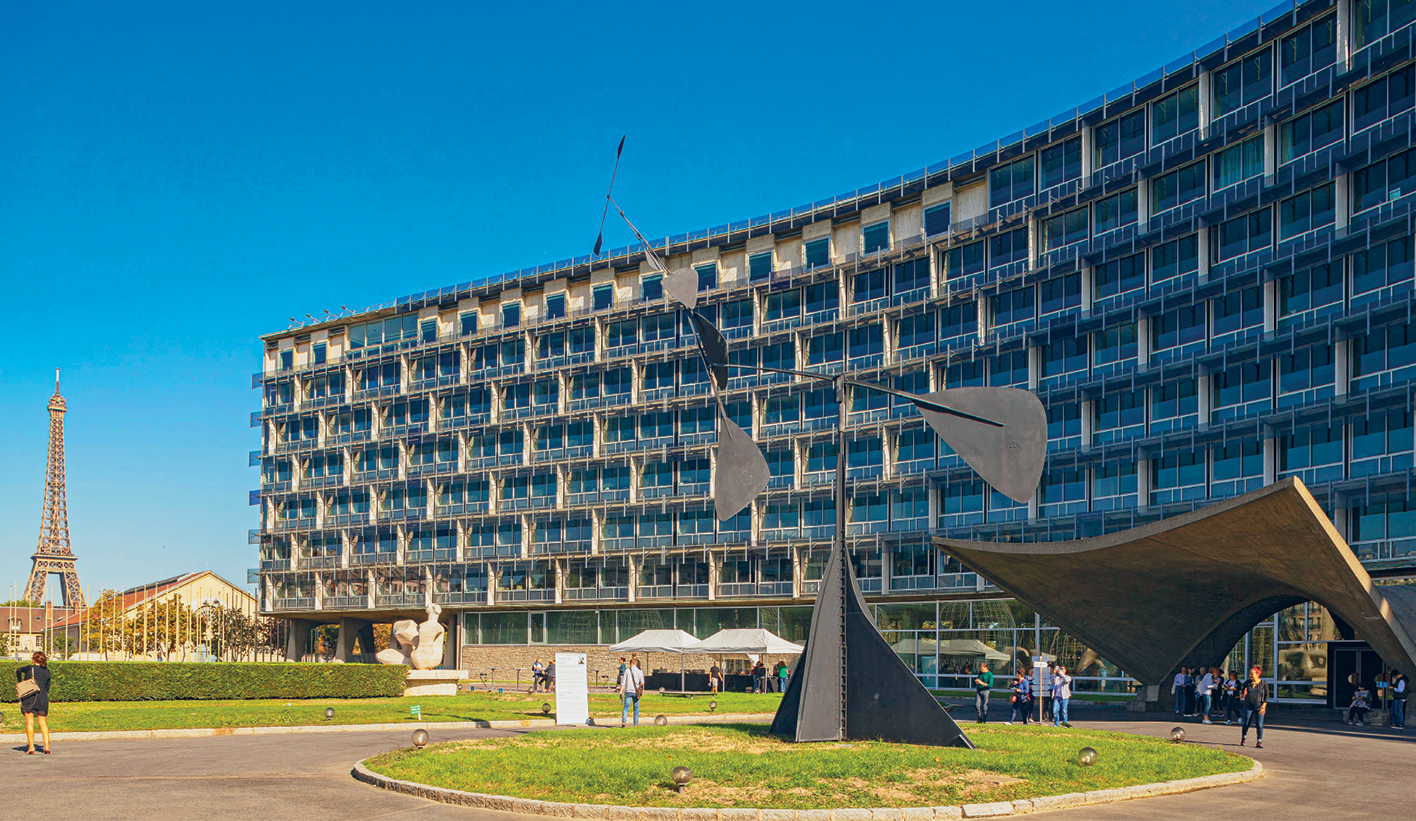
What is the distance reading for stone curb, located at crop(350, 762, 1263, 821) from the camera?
14.5 meters

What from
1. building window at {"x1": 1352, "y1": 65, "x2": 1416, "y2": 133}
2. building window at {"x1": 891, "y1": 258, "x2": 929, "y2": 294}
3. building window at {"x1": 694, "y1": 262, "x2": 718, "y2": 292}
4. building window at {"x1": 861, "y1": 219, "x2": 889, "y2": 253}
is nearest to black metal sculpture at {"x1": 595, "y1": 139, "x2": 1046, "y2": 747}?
building window at {"x1": 1352, "y1": 65, "x2": 1416, "y2": 133}

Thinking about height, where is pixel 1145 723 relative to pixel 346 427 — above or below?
below

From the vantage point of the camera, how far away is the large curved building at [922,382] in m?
46.0

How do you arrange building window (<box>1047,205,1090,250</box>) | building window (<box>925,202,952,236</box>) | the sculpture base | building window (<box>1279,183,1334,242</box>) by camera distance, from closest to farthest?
the sculpture base < building window (<box>1279,183,1334,242</box>) < building window (<box>1047,205,1090,250</box>) < building window (<box>925,202,952,236</box>)

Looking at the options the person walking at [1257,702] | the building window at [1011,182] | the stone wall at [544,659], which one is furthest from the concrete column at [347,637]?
the person walking at [1257,702]

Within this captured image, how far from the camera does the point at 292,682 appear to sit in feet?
143

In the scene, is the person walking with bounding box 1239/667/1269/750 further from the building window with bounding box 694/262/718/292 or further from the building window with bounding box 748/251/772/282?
the building window with bounding box 694/262/718/292

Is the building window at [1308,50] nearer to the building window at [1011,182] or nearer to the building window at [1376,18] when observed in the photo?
the building window at [1376,18]

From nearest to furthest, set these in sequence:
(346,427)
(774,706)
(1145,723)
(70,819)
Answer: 1. (70,819)
2. (1145,723)
3. (774,706)
4. (346,427)

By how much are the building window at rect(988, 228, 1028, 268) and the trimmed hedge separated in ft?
106

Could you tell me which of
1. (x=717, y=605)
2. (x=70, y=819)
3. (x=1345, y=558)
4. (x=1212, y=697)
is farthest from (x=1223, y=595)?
(x=717, y=605)

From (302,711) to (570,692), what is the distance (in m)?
9.17

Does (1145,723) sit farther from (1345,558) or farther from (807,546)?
(807,546)

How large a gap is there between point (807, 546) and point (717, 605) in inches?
281
